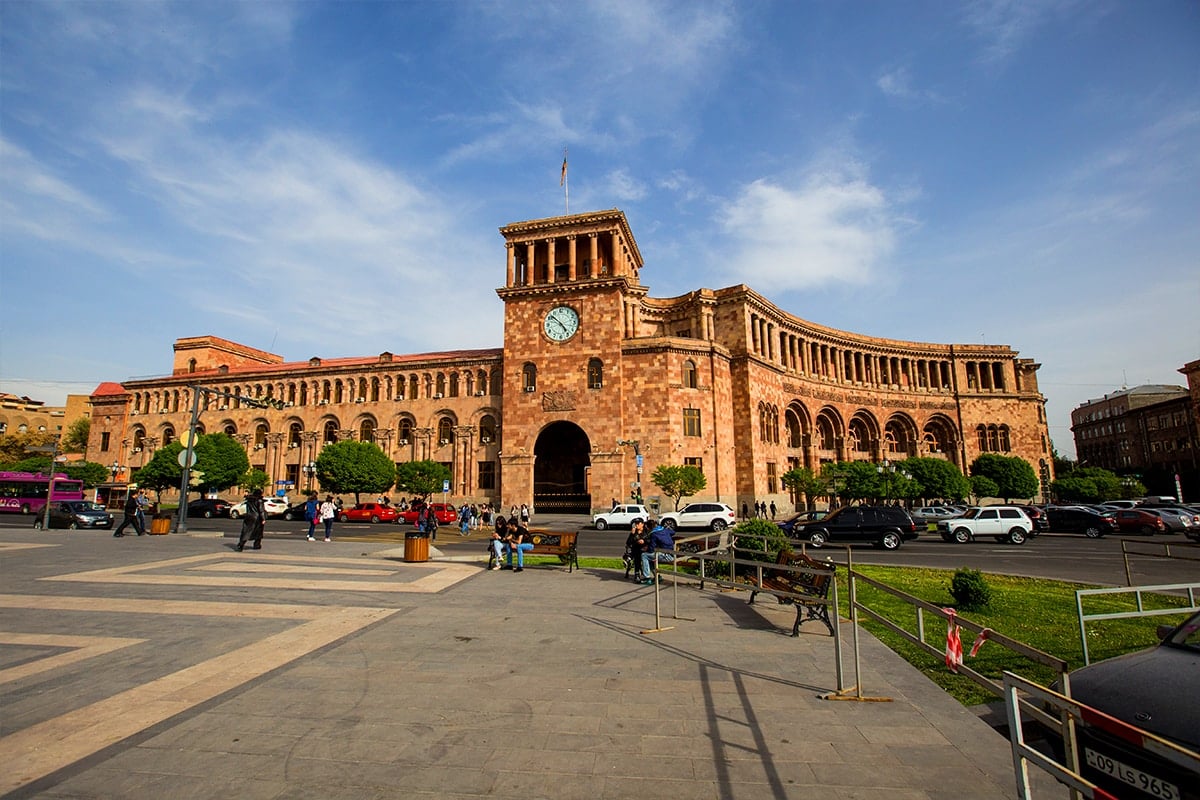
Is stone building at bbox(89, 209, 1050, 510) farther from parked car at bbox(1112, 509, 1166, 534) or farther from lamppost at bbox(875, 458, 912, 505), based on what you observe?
parked car at bbox(1112, 509, 1166, 534)

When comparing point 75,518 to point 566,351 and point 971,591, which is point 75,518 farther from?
point 971,591

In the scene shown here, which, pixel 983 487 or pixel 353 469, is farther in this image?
pixel 983 487

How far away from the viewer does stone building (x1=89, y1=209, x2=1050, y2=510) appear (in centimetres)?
3984

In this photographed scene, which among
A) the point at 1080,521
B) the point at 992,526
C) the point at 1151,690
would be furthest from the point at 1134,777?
the point at 1080,521

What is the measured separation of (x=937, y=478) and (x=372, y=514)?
41724mm

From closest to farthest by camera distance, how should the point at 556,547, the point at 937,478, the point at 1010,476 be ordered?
the point at 556,547 < the point at 937,478 < the point at 1010,476

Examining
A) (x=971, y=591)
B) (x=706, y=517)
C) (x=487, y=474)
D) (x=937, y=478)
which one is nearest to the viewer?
(x=971, y=591)

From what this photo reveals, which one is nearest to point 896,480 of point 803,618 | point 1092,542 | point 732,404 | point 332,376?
point 732,404

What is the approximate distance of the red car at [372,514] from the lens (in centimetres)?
3597

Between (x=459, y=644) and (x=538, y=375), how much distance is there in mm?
34212

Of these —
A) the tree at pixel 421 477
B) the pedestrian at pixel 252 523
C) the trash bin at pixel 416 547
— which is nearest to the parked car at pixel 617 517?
the tree at pixel 421 477

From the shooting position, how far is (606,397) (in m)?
39.6

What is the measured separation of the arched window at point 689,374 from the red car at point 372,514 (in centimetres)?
2047

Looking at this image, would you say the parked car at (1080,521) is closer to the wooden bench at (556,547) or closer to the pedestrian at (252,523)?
the wooden bench at (556,547)
